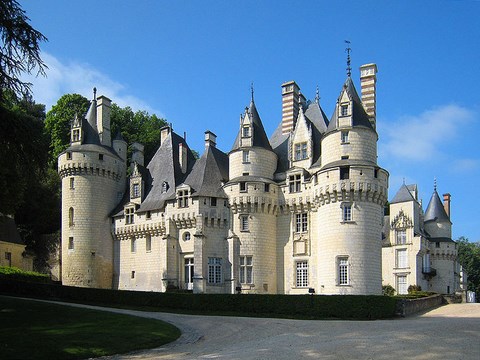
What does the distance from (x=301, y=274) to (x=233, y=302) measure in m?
6.03

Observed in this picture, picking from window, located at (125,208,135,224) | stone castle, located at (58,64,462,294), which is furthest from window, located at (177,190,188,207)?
window, located at (125,208,135,224)

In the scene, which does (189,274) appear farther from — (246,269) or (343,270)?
(343,270)

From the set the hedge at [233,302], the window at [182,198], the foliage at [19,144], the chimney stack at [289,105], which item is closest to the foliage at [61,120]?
the window at [182,198]

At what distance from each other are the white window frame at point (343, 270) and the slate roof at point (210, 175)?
8.52 m

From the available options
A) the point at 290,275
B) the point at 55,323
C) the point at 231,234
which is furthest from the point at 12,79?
the point at 290,275

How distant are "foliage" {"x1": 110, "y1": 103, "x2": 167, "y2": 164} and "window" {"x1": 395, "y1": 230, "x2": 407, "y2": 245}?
22.2 metres

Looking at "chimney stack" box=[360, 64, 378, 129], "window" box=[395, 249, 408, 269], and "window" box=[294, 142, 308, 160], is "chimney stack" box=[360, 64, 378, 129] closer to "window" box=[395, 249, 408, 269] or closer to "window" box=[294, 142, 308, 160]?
"window" box=[294, 142, 308, 160]

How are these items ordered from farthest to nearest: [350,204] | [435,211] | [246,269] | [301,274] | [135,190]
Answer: [435,211], [135,190], [246,269], [301,274], [350,204]

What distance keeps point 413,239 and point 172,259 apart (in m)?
19.5

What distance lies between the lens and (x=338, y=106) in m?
31.6

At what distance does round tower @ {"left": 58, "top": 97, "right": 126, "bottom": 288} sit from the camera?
3838cm

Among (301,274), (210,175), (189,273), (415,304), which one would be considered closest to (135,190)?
(210,175)

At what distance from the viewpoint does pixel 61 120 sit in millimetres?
49906

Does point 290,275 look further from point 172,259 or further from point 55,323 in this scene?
point 55,323
